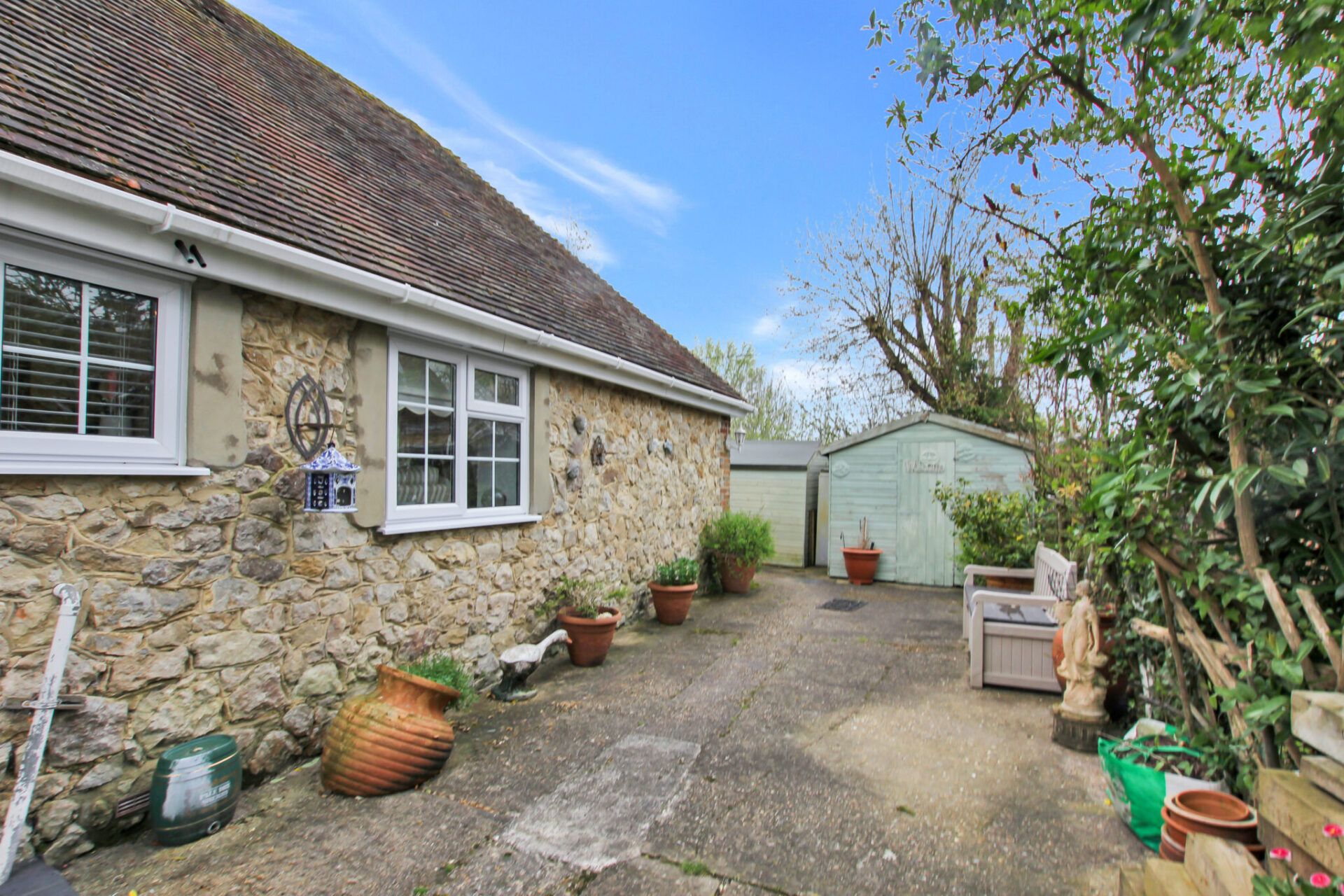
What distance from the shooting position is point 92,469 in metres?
2.83

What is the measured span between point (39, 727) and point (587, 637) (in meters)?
3.59

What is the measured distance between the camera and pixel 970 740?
4.16m

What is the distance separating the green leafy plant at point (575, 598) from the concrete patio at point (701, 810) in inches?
26.7

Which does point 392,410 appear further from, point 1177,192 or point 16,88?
point 1177,192

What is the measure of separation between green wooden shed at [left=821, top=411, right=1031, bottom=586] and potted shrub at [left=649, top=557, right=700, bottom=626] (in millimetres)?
4097

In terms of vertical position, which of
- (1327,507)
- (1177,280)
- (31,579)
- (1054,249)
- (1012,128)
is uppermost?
(1012,128)

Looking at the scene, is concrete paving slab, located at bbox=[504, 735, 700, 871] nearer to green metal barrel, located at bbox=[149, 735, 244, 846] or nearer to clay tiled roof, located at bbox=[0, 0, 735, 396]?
green metal barrel, located at bbox=[149, 735, 244, 846]

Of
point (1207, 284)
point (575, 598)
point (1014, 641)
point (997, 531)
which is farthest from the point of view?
point (997, 531)

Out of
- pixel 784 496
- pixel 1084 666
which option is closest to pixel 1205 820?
pixel 1084 666

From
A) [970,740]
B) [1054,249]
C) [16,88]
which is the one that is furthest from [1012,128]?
[16,88]

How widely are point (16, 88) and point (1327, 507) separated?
19.4 feet

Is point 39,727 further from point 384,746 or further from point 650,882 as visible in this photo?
point 650,882

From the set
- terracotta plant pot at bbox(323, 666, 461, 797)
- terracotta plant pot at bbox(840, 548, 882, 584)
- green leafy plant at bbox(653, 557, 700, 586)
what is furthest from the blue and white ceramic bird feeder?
terracotta plant pot at bbox(840, 548, 882, 584)

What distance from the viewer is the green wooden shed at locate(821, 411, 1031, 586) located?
31.8ft
